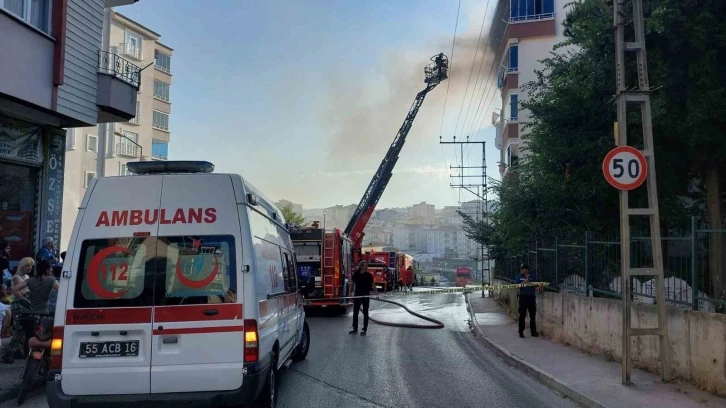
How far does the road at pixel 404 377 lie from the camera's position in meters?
8.12

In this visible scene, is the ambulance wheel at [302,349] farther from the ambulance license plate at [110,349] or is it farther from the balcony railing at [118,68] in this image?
the balcony railing at [118,68]

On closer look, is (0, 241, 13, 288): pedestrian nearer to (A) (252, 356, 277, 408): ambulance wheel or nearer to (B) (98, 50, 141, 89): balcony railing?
(B) (98, 50, 141, 89): balcony railing

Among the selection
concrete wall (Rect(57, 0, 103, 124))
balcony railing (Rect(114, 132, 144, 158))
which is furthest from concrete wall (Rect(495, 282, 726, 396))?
balcony railing (Rect(114, 132, 144, 158))

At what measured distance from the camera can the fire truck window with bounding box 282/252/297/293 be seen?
8.81 m

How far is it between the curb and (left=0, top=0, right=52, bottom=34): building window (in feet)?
36.4

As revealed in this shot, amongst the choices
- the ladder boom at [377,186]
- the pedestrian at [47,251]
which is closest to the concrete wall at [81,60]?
the pedestrian at [47,251]

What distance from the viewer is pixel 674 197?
16.0 metres

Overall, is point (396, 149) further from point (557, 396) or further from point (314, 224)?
point (557, 396)

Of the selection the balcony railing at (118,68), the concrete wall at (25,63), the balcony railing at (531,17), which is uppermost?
the balcony railing at (531,17)

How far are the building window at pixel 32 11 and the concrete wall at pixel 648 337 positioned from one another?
39.3 ft

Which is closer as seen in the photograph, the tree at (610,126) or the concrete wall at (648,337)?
the concrete wall at (648,337)

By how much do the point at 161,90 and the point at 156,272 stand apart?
150ft

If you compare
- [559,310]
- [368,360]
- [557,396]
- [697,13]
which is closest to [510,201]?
[559,310]

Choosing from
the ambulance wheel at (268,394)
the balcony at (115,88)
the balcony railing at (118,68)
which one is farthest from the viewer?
the balcony railing at (118,68)
